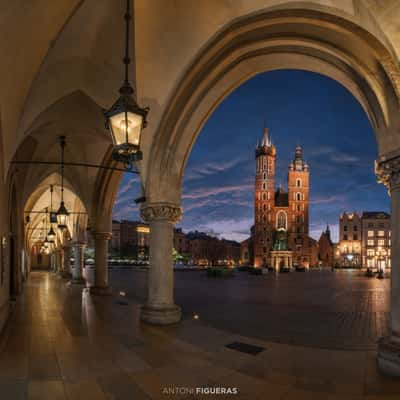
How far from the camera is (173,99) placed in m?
7.77

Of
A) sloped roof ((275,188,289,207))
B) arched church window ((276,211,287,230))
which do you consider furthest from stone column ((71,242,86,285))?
sloped roof ((275,188,289,207))

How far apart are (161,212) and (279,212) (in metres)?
81.2

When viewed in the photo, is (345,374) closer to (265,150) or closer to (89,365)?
(89,365)

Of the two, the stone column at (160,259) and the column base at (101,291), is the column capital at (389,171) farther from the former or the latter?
the column base at (101,291)

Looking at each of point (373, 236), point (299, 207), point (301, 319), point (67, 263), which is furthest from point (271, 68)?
point (299, 207)

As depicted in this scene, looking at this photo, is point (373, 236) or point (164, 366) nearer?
point (164, 366)

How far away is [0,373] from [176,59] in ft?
22.4

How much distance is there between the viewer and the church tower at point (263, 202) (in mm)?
82562

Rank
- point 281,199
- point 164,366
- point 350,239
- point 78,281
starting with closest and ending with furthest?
point 164,366, point 78,281, point 350,239, point 281,199

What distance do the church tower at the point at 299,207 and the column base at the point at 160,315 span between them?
78.3 meters

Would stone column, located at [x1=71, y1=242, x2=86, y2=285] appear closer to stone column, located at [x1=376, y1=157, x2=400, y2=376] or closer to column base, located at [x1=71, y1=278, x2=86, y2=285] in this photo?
column base, located at [x1=71, y1=278, x2=86, y2=285]

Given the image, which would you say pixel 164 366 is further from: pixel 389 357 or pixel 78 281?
pixel 78 281

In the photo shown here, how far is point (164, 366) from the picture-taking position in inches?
192

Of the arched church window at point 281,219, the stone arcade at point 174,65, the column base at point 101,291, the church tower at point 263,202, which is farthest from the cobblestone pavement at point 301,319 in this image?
the arched church window at point 281,219
